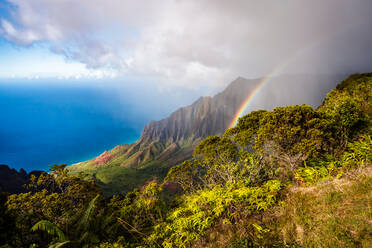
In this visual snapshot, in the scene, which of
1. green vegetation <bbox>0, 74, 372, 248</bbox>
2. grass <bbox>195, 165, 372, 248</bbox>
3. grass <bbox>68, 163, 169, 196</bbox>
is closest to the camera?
grass <bbox>195, 165, 372, 248</bbox>

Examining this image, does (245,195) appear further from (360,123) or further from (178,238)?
(360,123)

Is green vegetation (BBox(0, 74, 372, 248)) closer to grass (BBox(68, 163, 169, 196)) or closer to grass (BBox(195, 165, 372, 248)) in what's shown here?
grass (BBox(195, 165, 372, 248))

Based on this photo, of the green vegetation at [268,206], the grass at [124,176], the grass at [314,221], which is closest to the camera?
the grass at [314,221]

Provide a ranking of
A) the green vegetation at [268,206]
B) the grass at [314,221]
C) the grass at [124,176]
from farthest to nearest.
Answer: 1. the grass at [124,176]
2. the green vegetation at [268,206]
3. the grass at [314,221]

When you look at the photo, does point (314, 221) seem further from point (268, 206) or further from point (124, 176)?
point (124, 176)

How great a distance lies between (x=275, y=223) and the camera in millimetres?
4293

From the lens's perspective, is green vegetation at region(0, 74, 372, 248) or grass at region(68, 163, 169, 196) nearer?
green vegetation at region(0, 74, 372, 248)

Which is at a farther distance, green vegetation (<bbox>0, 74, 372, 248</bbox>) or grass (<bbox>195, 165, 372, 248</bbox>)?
green vegetation (<bbox>0, 74, 372, 248</bbox>)

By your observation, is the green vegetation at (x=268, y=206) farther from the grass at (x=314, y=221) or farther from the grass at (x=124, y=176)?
the grass at (x=124, y=176)

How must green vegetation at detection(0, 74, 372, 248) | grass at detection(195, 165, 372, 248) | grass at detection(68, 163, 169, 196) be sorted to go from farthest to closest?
grass at detection(68, 163, 169, 196), green vegetation at detection(0, 74, 372, 248), grass at detection(195, 165, 372, 248)

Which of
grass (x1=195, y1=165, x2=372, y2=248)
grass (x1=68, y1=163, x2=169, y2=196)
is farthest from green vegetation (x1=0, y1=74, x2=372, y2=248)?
grass (x1=68, y1=163, x2=169, y2=196)

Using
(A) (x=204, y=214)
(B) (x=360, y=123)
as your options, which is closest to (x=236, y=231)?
(A) (x=204, y=214)

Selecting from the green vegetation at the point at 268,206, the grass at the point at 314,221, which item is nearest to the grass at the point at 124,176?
the green vegetation at the point at 268,206

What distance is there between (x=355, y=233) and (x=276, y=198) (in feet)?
6.66
